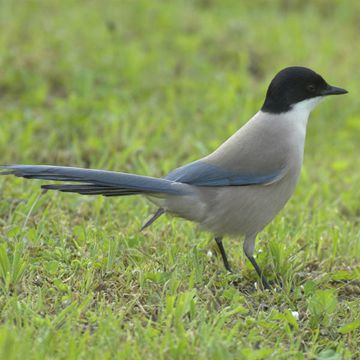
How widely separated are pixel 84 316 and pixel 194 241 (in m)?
1.49

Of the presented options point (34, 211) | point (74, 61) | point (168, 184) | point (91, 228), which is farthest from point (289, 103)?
point (74, 61)

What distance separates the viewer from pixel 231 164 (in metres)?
5.09

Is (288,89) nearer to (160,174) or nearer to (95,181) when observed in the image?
(95,181)

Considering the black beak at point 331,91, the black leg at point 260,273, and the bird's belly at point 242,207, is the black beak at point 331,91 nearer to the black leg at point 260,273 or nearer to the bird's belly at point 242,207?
the bird's belly at point 242,207

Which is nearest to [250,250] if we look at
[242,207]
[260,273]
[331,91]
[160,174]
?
[260,273]

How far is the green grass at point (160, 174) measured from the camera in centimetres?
418

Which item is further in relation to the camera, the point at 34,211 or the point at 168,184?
the point at 34,211

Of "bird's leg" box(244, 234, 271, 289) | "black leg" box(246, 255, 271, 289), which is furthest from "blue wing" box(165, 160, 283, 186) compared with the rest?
"black leg" box(246, 255, 271, 289)

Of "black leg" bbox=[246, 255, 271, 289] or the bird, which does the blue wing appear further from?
"black leg" bbox=[246, 255, 271, 289]

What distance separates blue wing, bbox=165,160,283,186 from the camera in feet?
16.4

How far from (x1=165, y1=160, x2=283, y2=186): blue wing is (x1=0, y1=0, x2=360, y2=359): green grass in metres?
0.44

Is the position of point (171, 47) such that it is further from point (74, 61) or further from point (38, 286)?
point (38, 286)

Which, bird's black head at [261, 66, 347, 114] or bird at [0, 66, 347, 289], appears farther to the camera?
bird's black head at [261, 66, 347, 114]

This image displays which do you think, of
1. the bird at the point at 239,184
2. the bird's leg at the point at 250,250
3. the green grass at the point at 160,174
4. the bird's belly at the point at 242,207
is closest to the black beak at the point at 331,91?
the bird at the point at 239,184
